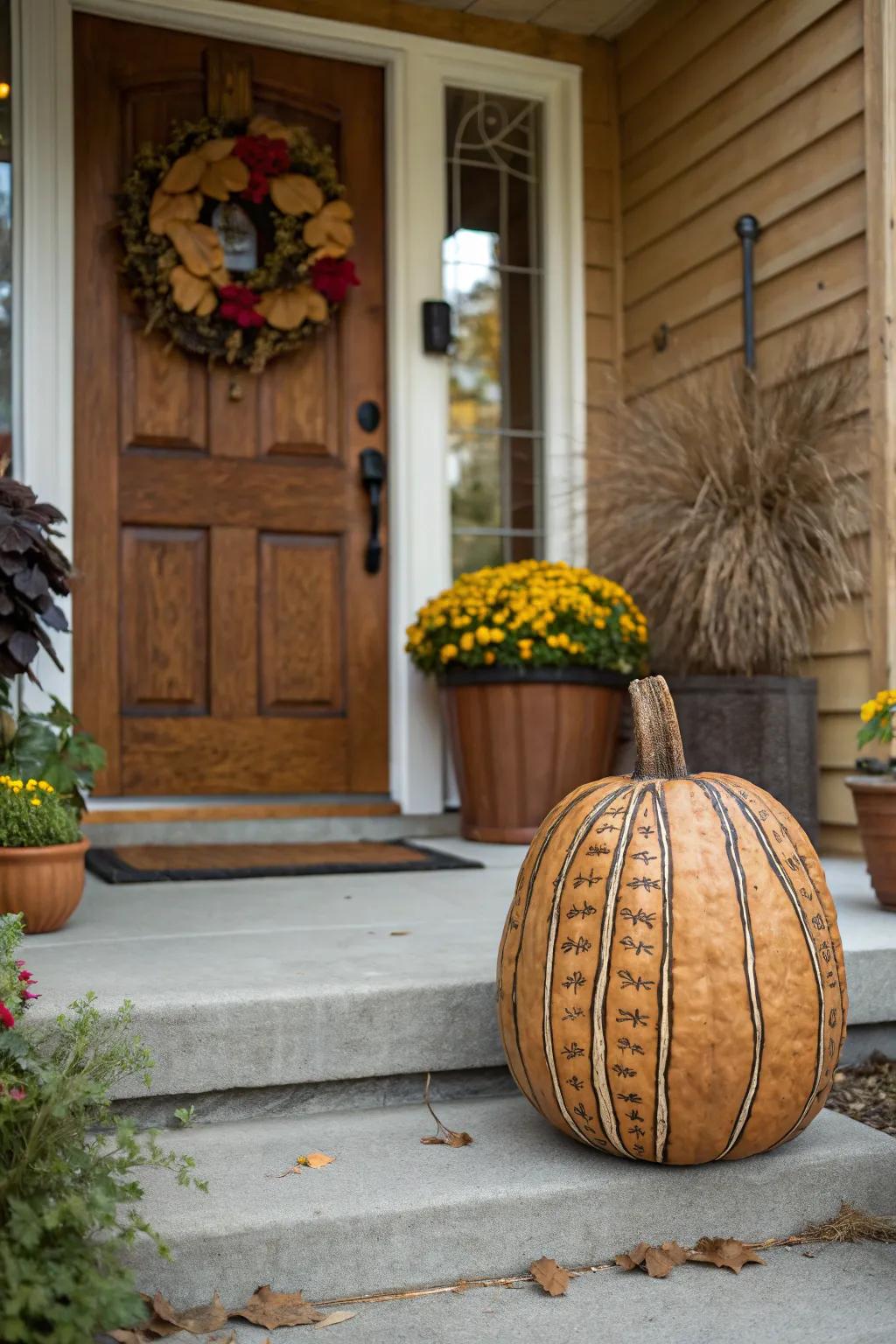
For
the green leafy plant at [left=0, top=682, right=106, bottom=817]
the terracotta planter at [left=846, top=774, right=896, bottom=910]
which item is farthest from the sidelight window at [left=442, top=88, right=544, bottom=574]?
the terracotta planter at [left=846, top=774, right=896, bottom=910]

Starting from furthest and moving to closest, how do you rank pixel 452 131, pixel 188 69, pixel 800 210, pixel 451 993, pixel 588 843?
1. pixel 452 131
2. pixel 188 69
3. pixel 800 210
4. pixel 451 993
5. pixel 588 843

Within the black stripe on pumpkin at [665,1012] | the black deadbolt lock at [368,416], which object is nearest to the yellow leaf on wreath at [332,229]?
the black deadbolt lock at [368,416]

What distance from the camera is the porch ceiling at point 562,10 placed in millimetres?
3838

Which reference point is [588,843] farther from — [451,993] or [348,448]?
[348,448]

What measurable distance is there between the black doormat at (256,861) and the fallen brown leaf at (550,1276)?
1550 millimetres

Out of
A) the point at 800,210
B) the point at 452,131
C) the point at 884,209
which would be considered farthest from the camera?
the point at 452,131

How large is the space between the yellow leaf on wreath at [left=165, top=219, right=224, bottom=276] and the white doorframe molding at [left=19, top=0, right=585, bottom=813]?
0.28m

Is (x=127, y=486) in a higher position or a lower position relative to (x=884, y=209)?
lower

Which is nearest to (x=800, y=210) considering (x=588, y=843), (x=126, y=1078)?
(x=588, y=843)

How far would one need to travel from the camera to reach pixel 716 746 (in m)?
3.18

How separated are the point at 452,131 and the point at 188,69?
798 mm

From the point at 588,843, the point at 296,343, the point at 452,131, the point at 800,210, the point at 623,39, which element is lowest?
the point at 588,843

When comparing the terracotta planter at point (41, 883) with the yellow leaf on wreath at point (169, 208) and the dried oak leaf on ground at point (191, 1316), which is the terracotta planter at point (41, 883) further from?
the yellow leaf on wreath at point (169, 208)

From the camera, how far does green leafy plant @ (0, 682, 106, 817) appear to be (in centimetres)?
254
